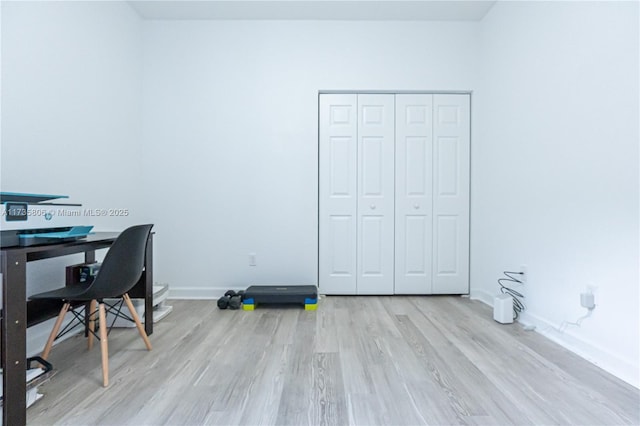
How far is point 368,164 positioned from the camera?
3.07 m

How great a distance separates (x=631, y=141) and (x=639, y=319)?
2.98 feet

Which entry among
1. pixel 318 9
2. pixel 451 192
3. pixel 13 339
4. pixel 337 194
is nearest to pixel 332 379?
pixel 13 339

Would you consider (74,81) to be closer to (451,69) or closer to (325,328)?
(325,328)

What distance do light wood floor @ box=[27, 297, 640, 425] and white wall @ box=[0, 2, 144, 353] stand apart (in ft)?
2.55

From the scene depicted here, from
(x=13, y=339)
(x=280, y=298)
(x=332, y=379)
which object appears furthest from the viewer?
(x=280, y=298)

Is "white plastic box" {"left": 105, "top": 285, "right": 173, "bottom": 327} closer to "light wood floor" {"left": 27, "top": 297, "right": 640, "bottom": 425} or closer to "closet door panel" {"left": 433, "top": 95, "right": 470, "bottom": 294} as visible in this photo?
"light wood floor" {"left": 27, "top": 297, "right": 640, "bottom": 425}

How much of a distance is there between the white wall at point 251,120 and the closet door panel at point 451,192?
0.27 metres

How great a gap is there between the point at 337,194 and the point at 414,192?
0.78 m

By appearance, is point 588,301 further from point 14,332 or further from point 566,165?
point 14,332

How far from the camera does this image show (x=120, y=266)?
1.54 metres

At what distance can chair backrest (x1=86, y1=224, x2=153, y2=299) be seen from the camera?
149 centimetres

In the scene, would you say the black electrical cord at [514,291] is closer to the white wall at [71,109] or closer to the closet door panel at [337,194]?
the closet door panel at [337,194]


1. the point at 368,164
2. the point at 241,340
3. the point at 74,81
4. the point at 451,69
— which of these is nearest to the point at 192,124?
the point at 74,81

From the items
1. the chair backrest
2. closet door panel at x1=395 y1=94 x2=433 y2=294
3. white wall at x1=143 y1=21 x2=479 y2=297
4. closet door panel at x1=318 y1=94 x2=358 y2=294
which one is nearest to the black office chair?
the chair backrest
